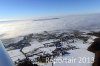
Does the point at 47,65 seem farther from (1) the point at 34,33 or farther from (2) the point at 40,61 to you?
(1) the point at 34,33

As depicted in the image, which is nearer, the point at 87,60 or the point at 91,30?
the point at 87,60

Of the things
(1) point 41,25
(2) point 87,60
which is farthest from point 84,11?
(2) point 87,60

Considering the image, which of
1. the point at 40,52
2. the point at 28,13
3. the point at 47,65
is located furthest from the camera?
the point at 28,13

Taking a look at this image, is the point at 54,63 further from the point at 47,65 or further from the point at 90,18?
the point at 90,18

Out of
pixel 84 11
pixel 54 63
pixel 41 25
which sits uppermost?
pixel 84 11

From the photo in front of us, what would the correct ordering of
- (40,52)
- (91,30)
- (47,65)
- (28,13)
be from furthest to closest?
(28,13), (91,30), (40,52), (47,65)

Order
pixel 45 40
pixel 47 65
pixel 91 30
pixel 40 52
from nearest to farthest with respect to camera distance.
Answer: pixel 47 65 → pixel 40 52 → pixel 45 40 → pixel 91 30

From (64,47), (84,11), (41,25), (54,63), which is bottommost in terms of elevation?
(54,63)

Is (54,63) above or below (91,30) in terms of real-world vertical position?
below

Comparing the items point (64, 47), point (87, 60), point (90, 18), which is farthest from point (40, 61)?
point (90, 18)

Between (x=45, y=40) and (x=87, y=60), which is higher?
(x=45, y=40)
